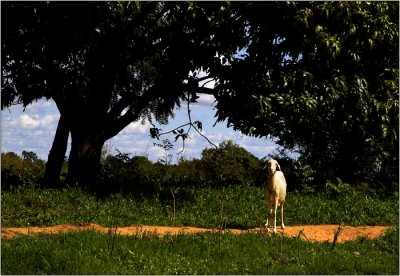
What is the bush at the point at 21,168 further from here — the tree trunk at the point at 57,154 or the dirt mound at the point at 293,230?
the dirt mound at the point at 293,230

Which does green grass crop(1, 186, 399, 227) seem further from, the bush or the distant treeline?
the bush

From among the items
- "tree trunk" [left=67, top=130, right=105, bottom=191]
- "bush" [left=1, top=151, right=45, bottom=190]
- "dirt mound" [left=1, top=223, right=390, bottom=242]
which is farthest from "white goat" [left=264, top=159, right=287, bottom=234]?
"bush" [left=1, top=151, right=45, bottom=190]

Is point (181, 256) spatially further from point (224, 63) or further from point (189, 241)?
point (224, 63)

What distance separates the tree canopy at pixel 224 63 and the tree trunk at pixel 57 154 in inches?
3.0

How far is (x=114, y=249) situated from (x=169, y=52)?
8507 millimetres

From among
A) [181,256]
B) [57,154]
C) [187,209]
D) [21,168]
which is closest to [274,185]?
[187,209]

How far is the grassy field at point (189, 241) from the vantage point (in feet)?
27.9

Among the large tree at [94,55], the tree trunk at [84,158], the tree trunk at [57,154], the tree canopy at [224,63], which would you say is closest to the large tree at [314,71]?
the tree canopy at [224,63]

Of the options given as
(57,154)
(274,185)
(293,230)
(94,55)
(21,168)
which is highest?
(94,55)

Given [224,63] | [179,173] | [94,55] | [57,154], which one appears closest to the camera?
[224,63]

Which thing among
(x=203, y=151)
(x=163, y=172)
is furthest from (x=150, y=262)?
(x=203, y=151)

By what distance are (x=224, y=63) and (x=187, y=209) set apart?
3.87 metres

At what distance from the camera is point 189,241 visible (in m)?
10.1

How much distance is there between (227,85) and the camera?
15.5 metres
